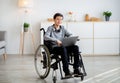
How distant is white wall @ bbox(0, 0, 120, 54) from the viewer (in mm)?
7316

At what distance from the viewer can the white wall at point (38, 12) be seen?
7316 mm

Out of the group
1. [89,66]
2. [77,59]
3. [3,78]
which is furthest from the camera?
[89,66]

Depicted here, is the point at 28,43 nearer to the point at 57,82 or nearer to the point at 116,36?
the point at 116,36

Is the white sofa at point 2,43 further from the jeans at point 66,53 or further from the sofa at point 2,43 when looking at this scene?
the jeans at point 66,53

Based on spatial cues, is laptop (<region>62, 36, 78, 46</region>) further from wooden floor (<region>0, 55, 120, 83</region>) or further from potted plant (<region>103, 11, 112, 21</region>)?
potted plant (<region>103, 11, 112, 21</region>)

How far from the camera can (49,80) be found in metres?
4.20

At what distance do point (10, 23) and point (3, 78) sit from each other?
328 centimetres

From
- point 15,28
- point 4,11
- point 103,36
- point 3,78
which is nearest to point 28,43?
point 15,28

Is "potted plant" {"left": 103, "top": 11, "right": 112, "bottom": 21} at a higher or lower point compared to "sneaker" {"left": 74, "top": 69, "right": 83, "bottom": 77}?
higher

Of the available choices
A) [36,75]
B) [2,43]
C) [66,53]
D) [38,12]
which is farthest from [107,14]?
[66,53]

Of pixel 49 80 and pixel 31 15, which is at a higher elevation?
pixel 31 15

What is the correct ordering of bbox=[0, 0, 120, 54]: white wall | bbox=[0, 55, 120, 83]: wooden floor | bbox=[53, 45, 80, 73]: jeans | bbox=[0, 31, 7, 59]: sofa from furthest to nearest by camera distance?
bbox=[0, 0, 120, 54]: white wall
bbox=[0, 31, 7, 59]: sofa
bbox=[0, 55, 120, 83]: wooden floor
bbox=[53, 45, 80, 73]: jeans

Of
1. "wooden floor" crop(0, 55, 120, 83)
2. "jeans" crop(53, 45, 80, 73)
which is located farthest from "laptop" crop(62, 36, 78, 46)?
"wooden floor" crop(0, 55, 120, 83)

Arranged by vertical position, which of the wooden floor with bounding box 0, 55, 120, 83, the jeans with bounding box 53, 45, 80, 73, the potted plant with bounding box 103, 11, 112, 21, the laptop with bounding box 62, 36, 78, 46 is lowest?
the wooden floor with bounding box 0, 55, 120, 83
